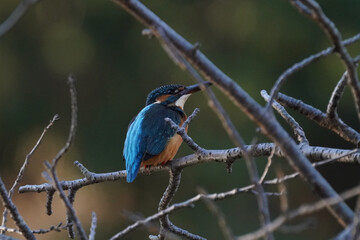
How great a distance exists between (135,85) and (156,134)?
5.51 metres

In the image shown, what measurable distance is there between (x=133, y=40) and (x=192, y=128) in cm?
201

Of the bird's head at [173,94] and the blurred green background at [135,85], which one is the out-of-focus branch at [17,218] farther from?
the blurred green background at [135,85]

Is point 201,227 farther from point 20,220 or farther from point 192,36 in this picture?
point 20,220

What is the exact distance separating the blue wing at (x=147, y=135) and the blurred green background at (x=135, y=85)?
12.5 ft

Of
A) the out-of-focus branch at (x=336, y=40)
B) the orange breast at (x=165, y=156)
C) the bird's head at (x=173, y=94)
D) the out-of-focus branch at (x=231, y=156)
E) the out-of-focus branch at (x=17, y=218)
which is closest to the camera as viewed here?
the out-of-focus branch at (x=336, y=40)

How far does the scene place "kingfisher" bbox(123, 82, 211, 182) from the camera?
3090 millimetres

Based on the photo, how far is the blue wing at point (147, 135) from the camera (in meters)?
3.09

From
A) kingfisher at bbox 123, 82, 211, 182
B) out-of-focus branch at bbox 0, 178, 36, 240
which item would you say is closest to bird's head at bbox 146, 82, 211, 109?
kingfisher at bbox 123, 82, 211, 182

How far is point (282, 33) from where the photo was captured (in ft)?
27.5

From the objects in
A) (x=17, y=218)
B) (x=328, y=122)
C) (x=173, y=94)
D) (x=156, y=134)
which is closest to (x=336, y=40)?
(x=328, y=122)

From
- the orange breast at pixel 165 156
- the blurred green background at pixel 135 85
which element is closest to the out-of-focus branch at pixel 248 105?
the orange breast at pixel 165 156

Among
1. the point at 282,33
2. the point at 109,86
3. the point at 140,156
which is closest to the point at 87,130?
the point at 109,86

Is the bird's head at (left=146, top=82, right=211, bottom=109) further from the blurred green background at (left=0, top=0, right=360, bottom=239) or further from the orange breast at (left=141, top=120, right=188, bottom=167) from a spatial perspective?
the blurred green background at (left=0, top=0, right=360, bottom=239)

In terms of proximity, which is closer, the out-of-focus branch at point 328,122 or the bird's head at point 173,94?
A: the out-of-focus branch at point 328,122
